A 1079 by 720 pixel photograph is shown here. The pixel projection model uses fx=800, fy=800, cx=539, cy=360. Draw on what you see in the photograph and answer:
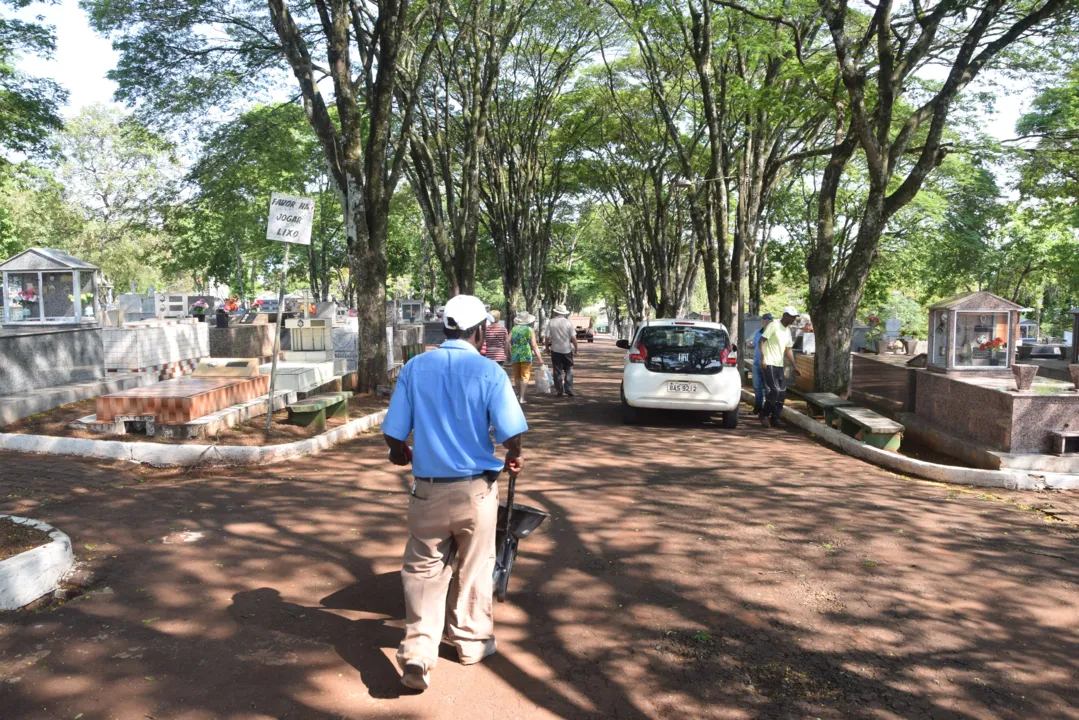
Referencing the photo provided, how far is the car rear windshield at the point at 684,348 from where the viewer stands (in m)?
11.9

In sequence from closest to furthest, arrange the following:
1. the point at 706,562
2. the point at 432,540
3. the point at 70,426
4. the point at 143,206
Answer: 1. the point at 432,540
2. the point at 706,562
3. the point at 70,426
4. the point at 143,206

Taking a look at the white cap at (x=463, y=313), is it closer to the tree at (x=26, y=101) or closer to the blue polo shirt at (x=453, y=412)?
the blue polo shirt at (x=453, y=412)

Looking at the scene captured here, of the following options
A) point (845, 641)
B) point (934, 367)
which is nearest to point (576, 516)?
point (845, 641)

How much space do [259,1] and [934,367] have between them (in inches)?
521

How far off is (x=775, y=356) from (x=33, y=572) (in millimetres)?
9936

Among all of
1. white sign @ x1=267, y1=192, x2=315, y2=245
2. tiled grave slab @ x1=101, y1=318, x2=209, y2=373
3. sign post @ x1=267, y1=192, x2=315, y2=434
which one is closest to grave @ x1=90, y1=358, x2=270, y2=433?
sign post @ x1=267, y1=192, x2=315, y2=434

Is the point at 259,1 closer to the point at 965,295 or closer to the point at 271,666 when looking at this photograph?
the point at 965,295

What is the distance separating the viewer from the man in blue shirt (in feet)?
12.1

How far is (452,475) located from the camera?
368cm

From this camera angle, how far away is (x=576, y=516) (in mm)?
6629

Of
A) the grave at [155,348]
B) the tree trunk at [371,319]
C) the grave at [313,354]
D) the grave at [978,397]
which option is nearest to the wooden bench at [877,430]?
the grave at [978,397]

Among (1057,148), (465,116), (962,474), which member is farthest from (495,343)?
(1057,148)

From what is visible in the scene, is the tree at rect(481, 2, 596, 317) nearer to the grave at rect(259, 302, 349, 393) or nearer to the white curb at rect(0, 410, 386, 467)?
the grave at rect(259, 302, 349, 393)

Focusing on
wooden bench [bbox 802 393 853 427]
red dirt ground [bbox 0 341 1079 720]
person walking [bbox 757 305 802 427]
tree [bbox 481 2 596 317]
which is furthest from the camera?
tree [bbox 481 2 596 317]
